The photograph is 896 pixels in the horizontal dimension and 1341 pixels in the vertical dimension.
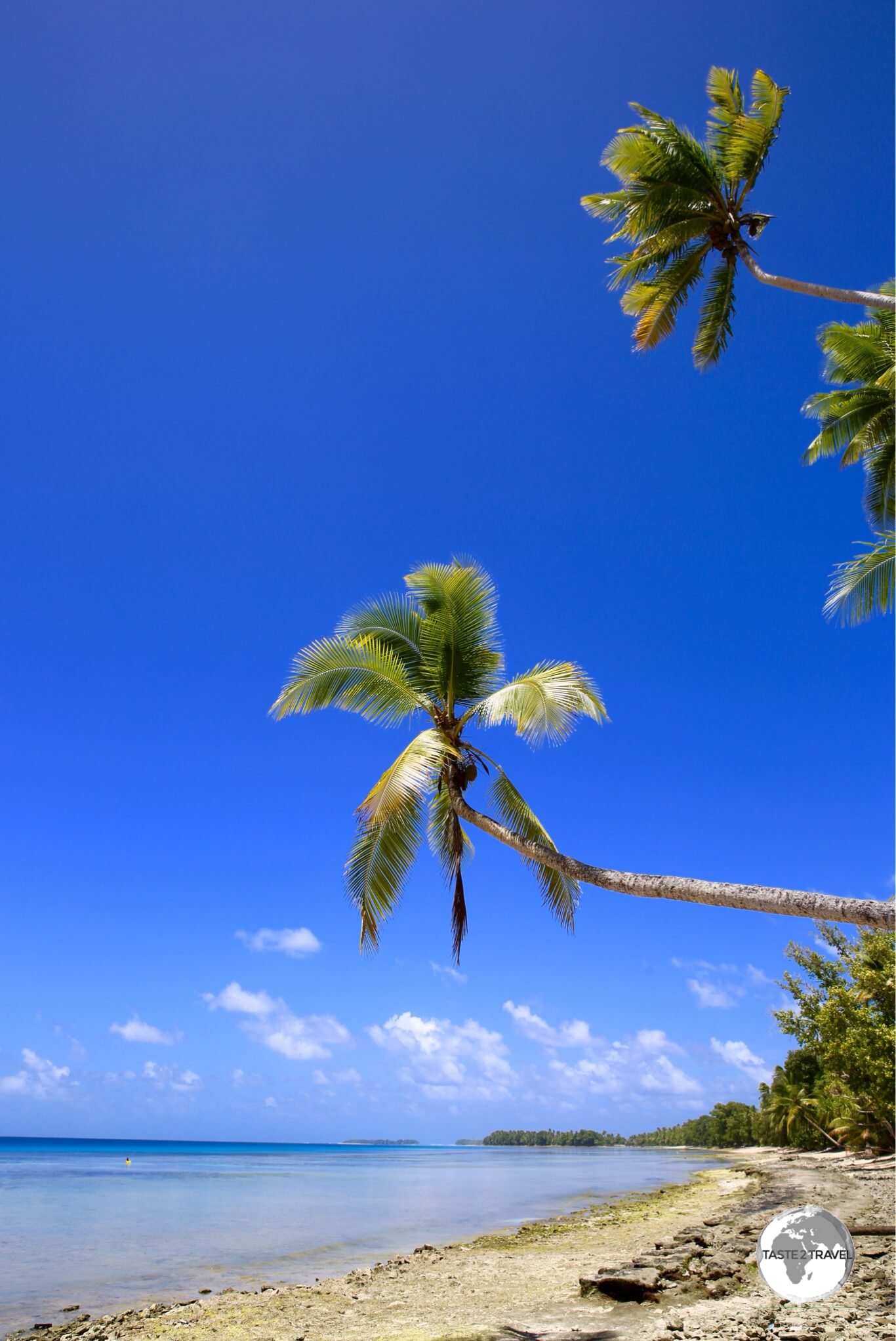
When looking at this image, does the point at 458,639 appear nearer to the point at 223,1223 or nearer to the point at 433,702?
the point at 433,702

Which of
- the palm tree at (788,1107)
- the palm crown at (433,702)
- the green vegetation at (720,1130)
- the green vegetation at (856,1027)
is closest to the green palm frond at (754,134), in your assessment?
the palm crown at (433,702)

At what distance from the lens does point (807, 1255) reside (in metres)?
4.70

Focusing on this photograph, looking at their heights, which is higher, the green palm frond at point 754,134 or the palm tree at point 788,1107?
the green palm frond at point 754,134

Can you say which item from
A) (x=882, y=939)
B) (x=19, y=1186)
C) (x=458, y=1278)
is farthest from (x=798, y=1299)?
(x=19, y=1186)

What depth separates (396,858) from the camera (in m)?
9.62

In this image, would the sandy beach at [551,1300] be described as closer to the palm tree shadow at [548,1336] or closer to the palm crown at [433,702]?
the palm tree shadow at [548,1336]

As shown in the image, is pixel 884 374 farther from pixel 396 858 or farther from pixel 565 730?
pixel 396 858

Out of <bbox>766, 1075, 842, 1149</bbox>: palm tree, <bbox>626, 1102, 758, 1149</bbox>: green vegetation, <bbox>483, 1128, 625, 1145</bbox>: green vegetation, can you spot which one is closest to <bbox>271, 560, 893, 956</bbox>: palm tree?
<bbox>766, 1075, 842, 1149</bbox>: palm tree

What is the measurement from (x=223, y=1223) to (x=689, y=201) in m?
23.7

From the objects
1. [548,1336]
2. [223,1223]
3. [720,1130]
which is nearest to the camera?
[548,1336]

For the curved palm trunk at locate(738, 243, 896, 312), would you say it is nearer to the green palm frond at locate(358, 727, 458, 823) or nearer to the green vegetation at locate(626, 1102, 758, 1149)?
the green palm frond at locate(358, 727, 458, 823)

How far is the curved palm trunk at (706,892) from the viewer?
5.41 m

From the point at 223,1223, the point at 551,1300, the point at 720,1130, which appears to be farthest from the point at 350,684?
the point at 720,1130

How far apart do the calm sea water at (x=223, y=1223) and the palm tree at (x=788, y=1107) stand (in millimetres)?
6623
